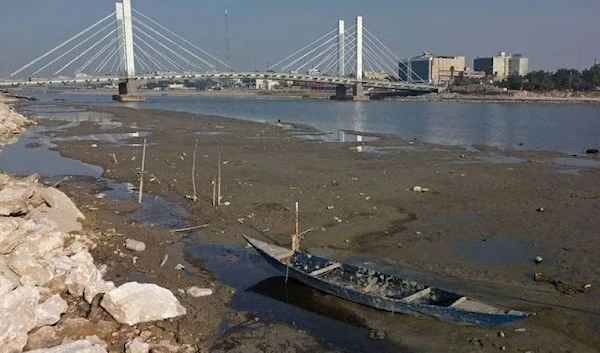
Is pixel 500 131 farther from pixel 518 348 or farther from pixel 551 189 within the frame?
pixel 518 348

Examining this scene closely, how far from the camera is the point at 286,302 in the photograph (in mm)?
9703

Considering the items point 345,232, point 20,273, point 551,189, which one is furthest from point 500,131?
point 20,273

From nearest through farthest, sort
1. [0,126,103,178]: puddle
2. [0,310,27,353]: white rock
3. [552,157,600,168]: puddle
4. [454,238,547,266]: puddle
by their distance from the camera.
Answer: [0,310,27,353]: white rock < [454,238,547,266]: puddle < [0,126,103,178]: puddle < [552,157,600,168]: puddle

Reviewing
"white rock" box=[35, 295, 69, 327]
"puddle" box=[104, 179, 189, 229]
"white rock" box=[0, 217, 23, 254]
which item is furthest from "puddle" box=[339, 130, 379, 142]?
"white rock" box=[35, 295, 69, 327]

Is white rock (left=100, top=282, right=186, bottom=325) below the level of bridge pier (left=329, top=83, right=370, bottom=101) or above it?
below

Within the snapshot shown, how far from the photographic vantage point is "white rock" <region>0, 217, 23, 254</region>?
9.30m

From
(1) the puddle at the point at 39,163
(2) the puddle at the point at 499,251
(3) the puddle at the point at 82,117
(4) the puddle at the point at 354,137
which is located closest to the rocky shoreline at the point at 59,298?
(2) the puddle at the point at 499,251

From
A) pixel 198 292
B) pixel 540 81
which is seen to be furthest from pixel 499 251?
pixel 540 81

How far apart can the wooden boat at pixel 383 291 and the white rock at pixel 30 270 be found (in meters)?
3.81

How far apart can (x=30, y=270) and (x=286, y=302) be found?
4179 mm

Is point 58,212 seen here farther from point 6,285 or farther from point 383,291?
point 383,291

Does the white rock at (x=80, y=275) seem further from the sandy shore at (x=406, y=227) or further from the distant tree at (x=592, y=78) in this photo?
the distant tree at (x=592, y=78)

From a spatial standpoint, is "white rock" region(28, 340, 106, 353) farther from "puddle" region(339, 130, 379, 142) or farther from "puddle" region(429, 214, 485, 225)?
"puddle" region(339, 130, 379, 142)

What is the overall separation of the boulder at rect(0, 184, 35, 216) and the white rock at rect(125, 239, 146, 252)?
218cm
